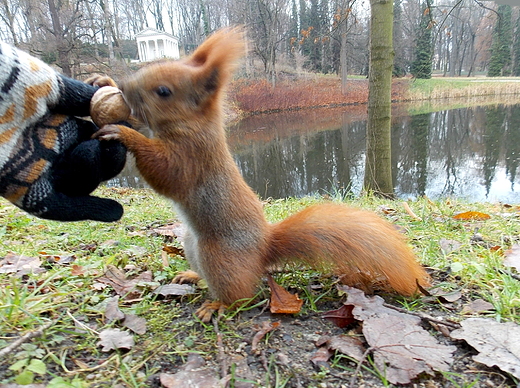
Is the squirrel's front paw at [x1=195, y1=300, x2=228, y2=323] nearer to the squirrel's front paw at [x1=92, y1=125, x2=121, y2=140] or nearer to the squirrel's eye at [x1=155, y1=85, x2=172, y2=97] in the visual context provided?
the squirrel's front paw at [x1=92, y1=125, x2=121, y2=140]

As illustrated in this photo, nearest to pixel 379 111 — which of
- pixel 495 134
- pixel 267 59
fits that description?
pixel 495 134

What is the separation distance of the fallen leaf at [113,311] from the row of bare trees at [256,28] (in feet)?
15.8

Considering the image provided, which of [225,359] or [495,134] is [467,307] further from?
[495,134]

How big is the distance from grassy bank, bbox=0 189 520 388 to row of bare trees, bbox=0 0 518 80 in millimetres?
4400

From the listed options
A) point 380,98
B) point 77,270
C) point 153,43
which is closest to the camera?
point 77,270

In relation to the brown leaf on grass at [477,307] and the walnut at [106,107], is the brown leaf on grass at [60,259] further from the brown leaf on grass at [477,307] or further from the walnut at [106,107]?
the brown leaf on grass at [477,307]

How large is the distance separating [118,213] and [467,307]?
49.5 inches

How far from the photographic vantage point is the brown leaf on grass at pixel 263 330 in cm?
115

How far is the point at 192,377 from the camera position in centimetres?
100

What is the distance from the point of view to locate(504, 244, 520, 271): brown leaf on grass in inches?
61.2

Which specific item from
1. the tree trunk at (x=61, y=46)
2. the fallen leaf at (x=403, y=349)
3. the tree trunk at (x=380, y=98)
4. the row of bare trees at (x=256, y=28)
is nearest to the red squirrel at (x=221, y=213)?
the fallen leaf at (x=403, y=349)

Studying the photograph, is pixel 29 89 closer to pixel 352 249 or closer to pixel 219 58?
pixel 219 58

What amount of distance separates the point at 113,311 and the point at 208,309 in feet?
1.07

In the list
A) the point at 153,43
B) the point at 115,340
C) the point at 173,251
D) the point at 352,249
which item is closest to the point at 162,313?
the point at 115,340
